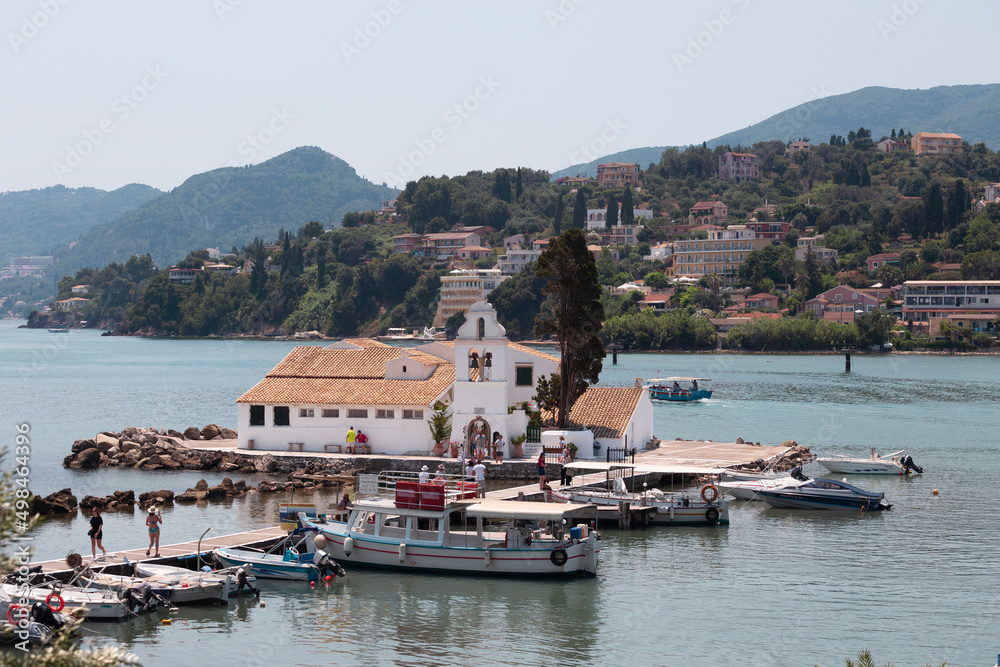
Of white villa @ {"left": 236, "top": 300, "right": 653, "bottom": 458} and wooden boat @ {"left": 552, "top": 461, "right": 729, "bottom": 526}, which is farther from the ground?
white villa @ {"left": 236, "top": 300, "right": 653, "bottom": 458}

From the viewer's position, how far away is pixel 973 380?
96500 millimetres

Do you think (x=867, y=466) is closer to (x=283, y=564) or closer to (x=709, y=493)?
(x=709, y=493)

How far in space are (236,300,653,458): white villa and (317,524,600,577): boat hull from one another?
11045mm

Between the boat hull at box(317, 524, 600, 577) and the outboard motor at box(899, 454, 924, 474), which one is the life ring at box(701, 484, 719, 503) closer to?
the boat hull at box(317, 524, 600, 577)

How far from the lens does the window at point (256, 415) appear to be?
4050 centimetres

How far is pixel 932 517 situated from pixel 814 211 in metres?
169

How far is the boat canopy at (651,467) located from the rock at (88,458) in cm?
1830

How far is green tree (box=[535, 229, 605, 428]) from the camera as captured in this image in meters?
38.5

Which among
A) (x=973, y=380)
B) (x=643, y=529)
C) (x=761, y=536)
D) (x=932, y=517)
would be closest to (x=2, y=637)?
(x=643, y=529)

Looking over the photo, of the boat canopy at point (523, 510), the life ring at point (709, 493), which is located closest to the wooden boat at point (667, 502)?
the life ring at point (709, 493)

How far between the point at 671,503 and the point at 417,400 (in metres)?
10.4

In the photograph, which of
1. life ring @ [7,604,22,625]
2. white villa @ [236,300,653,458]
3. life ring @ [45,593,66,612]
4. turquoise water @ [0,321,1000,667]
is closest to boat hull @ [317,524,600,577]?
turquoise water @ [0,321,1000,667]

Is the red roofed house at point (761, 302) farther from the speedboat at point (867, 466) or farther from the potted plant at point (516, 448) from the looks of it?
the potted plant at point (516, 448)

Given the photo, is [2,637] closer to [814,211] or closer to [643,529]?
[643,529]
